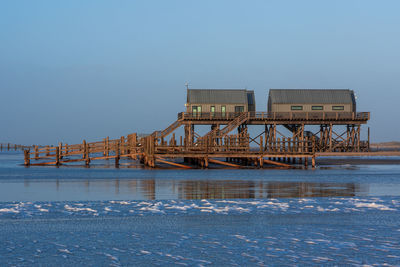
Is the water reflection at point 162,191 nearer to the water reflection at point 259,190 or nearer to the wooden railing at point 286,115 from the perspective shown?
the water reflection at point 259,190

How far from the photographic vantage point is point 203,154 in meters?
47.6

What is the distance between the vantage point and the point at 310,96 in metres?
64.5

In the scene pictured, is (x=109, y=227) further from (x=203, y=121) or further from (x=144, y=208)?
(x=203, y=121)

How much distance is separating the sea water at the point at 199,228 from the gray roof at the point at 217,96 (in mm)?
37925

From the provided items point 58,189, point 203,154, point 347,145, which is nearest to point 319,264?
point 58,189

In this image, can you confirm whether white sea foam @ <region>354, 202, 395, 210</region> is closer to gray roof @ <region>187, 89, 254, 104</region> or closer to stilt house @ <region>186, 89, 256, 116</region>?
stilt house @ <region>186, 89, 256, 116</region>

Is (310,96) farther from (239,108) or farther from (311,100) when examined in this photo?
(239,108)

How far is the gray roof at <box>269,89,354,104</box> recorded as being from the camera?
210 feet

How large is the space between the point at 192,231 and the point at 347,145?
51.6 meters

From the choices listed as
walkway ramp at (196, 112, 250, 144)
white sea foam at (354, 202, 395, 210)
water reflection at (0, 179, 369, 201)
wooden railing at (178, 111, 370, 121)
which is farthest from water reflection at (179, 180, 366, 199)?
wooden railing at (178, 111, 370, 121)

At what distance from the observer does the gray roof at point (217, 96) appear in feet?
209

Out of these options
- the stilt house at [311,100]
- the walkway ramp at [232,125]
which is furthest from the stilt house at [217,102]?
the stilt house at [311,100]

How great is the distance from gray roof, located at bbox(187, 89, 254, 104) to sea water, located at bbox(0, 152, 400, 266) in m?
37.9

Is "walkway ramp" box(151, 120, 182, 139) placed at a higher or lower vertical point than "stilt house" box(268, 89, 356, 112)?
lower
